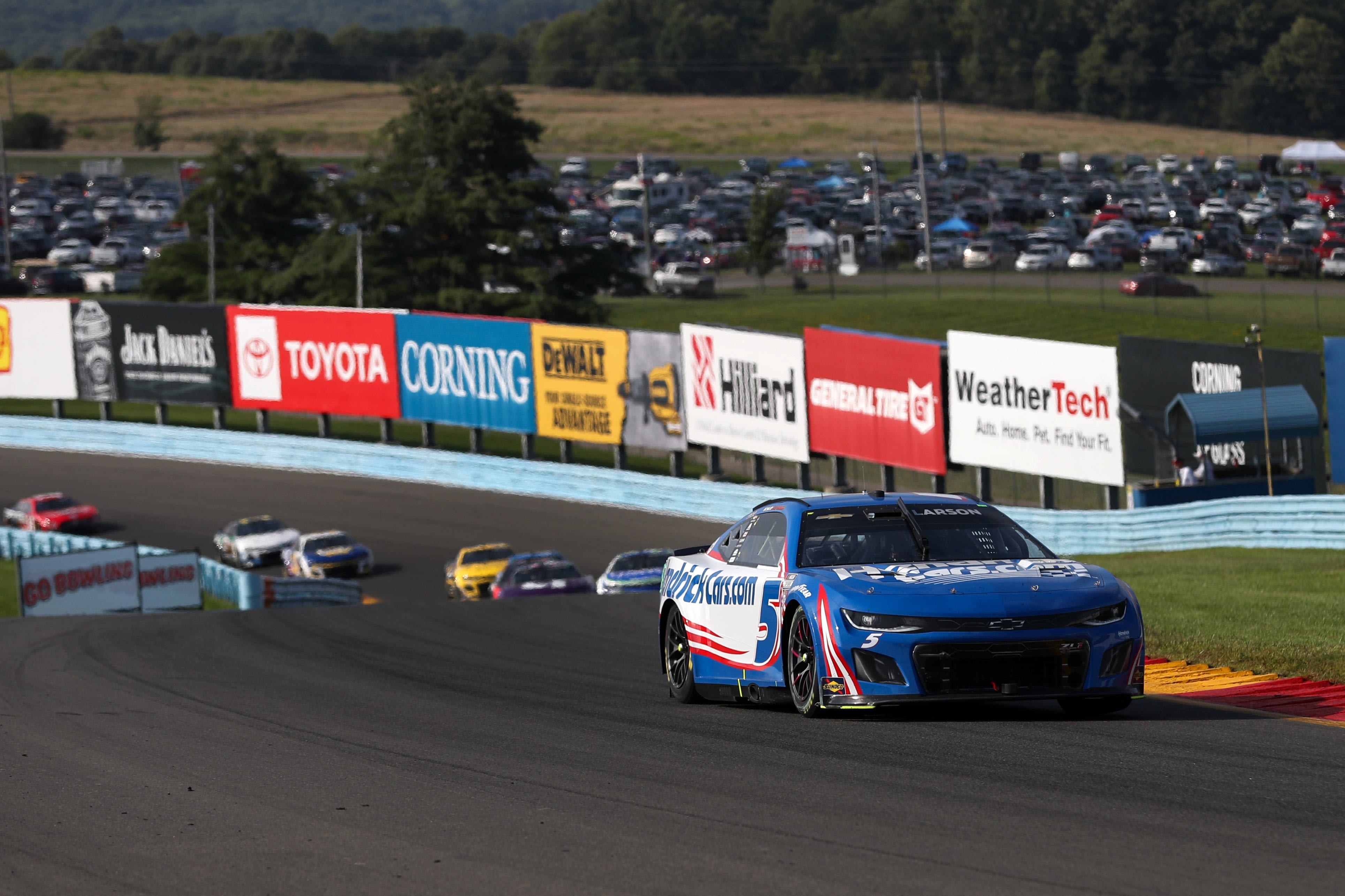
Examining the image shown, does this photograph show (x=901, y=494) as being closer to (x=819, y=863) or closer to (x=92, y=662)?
(x=819, y=863)

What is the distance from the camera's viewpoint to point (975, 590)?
9.58 m

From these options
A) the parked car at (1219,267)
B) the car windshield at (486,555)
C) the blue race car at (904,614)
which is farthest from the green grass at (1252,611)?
the parked car at (1219,267)

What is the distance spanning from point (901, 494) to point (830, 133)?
498ft

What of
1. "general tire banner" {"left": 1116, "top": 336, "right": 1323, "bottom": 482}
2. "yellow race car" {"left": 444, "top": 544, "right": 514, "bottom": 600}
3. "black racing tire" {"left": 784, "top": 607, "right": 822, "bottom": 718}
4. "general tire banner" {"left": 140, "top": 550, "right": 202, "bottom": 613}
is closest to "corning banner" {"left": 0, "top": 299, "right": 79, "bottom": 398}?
"yellow race car" {"left": 444, "top": 544, "right": 514, "bottom": 600}

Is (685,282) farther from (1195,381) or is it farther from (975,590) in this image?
(975,590)

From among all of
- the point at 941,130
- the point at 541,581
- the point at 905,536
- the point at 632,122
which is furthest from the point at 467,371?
the point at 632,122

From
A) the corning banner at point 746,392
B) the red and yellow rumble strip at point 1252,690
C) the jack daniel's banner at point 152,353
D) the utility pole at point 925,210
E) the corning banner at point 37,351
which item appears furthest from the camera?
the utility pole at point 925,210

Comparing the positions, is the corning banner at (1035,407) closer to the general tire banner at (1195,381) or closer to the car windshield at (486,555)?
the general tire banner at (1195,381)

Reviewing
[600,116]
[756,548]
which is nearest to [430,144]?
[756,548]

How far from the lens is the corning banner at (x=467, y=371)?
46094 mm

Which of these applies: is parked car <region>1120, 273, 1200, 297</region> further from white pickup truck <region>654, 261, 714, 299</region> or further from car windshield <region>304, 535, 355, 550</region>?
car windshield <region>304, 535, 355, 550</region>

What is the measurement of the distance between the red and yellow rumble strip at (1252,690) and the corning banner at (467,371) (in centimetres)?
3316

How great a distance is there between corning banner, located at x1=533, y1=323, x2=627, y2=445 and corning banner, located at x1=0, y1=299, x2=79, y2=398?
18.2m

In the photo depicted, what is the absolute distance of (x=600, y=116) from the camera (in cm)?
17462
